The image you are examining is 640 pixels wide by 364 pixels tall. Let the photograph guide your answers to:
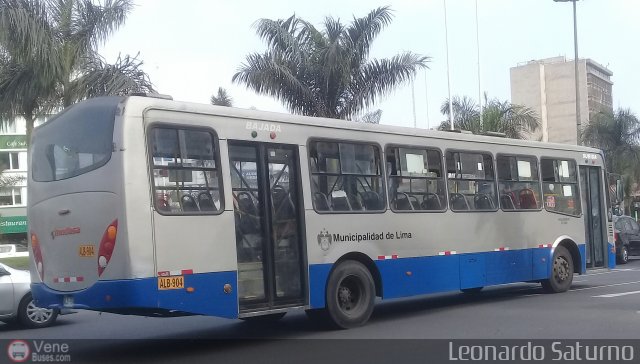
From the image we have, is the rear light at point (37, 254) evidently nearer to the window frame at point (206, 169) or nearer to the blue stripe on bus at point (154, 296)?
the blue stripe on bus at point (154, 296)

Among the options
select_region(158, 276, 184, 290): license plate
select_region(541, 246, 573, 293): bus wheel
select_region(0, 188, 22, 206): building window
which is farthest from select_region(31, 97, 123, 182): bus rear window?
select_region(0, 188, 22, 206): building window

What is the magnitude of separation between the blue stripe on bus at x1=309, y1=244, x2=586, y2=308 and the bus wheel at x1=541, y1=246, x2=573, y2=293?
26 cm

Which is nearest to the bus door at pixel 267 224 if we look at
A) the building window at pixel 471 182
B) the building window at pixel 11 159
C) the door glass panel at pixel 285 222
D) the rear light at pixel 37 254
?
the door glass panel at pixel 285 222

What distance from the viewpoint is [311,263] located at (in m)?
10.7

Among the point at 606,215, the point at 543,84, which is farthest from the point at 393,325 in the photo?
the point at 543,84

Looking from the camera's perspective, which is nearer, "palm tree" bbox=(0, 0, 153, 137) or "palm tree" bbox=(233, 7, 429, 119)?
"palm tree" bbox=(0, 0, 153, 137)

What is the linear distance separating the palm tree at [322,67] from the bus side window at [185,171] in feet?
43.5

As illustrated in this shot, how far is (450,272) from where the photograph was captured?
13.1m

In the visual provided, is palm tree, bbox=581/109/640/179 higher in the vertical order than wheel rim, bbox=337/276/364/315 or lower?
higher

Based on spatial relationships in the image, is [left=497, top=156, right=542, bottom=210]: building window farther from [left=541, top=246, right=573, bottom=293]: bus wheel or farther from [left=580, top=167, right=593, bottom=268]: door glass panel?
[left=580, top=167, right=593, bottom=268]: door glass panel

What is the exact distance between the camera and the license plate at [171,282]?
8.92m

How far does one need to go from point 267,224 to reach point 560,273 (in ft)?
26.7

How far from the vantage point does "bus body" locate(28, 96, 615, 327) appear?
29.5 feet

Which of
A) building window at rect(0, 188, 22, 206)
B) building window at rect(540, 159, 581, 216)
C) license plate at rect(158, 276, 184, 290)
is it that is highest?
building window at rect(0, 188, 22, 206)
